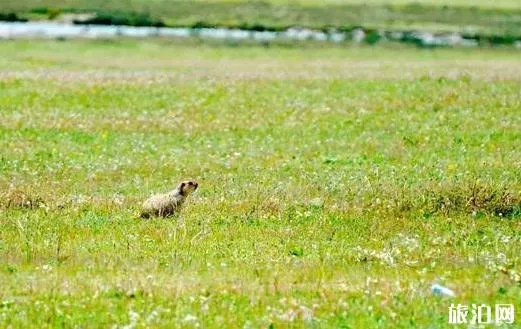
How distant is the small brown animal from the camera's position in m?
19.5

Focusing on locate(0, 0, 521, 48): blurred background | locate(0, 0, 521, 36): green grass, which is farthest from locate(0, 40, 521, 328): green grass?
locate(0, 0, 521, 36): green grass

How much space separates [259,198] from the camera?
20.9 m

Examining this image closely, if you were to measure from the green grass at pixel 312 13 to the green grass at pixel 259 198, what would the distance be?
1797 inches

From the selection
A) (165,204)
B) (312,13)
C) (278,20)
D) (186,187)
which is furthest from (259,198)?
(312,13)

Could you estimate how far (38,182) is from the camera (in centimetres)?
2322

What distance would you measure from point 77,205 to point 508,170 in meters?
9.22

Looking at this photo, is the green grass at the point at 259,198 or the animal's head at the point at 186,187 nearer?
the green grass at the point at 259,198

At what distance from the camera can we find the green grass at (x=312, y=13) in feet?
295

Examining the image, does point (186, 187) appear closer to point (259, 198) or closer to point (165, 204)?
point (165, 204)

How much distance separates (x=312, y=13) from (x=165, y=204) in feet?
261

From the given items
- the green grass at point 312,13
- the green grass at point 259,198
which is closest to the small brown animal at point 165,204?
the green grass at point 259,198

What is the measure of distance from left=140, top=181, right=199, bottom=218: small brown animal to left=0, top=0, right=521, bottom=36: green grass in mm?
66254

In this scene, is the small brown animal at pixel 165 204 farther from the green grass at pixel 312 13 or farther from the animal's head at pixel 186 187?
the green grass at pixel 312 13

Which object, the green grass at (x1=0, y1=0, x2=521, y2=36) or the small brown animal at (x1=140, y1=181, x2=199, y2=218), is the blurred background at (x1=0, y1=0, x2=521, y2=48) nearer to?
the green grass at (x1=0, y1=0, x2=521, y2=36)
